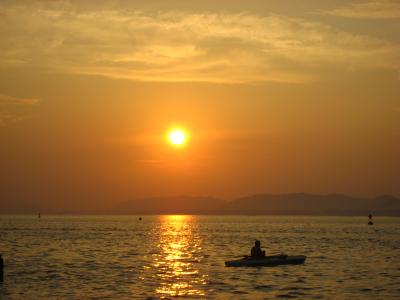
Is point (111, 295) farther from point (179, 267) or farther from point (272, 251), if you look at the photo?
point (272, 251)

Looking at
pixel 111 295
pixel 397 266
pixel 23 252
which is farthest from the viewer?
pixel 23 252

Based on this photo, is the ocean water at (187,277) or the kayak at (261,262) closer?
the ocean water at (187,277)

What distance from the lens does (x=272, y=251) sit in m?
92.4

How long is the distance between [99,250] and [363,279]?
44020 mm

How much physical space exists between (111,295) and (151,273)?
14.1 metres

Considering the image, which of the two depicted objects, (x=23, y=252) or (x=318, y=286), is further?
(x=23, y=252)

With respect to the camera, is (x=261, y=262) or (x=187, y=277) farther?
(x=261, y=262)

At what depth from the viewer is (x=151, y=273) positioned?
58.8 m

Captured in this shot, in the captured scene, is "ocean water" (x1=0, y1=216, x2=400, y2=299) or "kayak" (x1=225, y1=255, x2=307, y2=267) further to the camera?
"kayak" (x1=225, y1=255, x2=307, y2=267)

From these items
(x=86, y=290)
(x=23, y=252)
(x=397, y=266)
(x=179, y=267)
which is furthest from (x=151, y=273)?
(x=23, y=252)

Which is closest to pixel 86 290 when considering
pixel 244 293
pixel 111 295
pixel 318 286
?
pixel 111 295

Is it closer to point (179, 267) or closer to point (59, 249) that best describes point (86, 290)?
point (179, 267)

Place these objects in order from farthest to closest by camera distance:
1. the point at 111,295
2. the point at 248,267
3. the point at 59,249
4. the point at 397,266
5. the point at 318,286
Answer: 1. the point at 59,249
2. the point at 397,266
3. the point at 248,267
4. the point at 318,286
5. the point at 111,295

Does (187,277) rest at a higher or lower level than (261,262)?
lower
